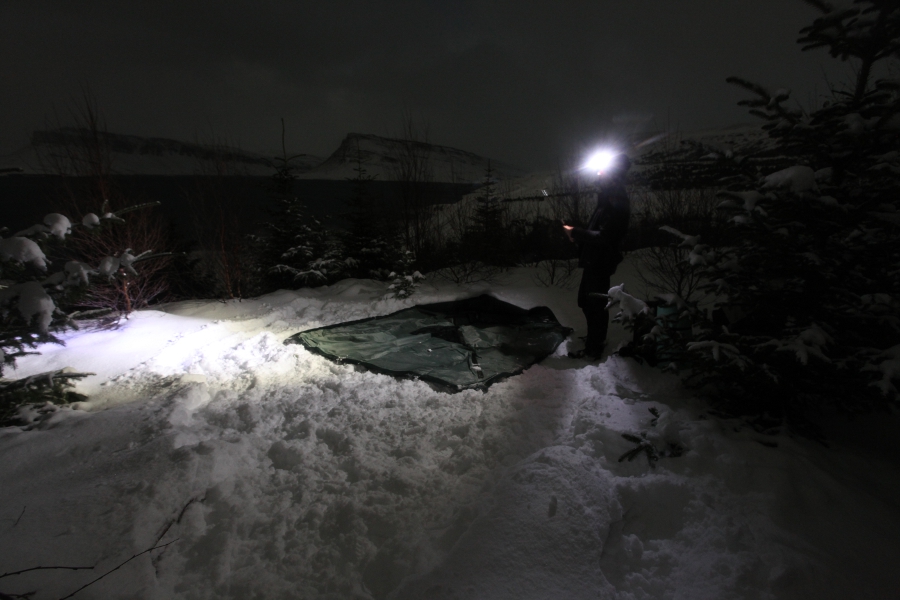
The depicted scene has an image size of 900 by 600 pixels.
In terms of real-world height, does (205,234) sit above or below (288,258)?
above

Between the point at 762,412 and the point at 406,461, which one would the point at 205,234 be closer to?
the point at 406,461

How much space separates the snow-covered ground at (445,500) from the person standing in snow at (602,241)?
0.84 m

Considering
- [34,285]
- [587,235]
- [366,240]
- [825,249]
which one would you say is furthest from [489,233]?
[34,285]

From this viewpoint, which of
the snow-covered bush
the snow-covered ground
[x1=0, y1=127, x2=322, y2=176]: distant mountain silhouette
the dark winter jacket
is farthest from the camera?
[x1=0, y1=127, x2=322, y2=176]: distant mountain silhouette

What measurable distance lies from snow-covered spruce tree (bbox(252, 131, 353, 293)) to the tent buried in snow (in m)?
4.03

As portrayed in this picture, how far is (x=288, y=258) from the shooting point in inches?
341

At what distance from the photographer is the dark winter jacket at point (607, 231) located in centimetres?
356

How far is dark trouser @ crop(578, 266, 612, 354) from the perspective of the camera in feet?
12.4

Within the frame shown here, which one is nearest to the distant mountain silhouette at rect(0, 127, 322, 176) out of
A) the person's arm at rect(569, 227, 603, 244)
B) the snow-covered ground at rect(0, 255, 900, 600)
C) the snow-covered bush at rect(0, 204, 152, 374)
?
the snow-covered bush at rect(0, 204, 152, 374)

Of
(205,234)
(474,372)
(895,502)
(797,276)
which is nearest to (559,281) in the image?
(474,372)

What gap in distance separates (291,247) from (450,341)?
239 inches

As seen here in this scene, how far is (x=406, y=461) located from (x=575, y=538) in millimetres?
1164

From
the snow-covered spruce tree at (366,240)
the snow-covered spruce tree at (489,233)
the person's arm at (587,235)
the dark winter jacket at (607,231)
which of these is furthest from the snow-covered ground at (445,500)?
the snow-covered spruce tree at (489,233)

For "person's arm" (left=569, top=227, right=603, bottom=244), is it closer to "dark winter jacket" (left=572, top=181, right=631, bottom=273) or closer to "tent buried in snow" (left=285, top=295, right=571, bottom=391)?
"dark winter jacket" (left=572, top=181, right=631, bottom=273)
